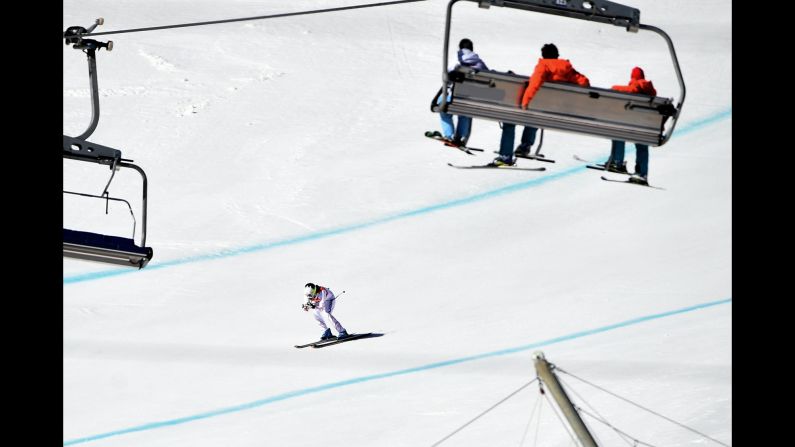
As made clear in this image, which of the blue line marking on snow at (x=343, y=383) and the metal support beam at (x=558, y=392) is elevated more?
the metal support beam at (x=558, y=392)

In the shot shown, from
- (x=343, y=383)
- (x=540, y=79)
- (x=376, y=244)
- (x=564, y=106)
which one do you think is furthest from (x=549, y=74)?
(x=376, y=244)

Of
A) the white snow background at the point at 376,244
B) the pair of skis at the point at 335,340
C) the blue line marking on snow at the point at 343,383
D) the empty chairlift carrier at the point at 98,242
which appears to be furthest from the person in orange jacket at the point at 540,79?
the pair of skis at the point at 335,340

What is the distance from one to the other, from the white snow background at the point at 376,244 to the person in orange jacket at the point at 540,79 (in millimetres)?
2734

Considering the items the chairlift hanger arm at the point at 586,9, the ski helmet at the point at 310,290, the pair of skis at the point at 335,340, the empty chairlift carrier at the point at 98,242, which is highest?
the chairlift hanger arm at the point at 586,9

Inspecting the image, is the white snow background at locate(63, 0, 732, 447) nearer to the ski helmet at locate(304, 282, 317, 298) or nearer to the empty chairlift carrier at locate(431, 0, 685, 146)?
the ski helmet at locate(304, 282, 317, 298)

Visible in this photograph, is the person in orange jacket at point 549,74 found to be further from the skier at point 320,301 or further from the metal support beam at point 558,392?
the skier at point 320,301

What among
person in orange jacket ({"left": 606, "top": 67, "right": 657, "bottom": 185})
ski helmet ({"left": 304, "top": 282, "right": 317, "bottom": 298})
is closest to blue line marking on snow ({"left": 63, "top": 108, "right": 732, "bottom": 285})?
ski helmet ({"left": 304, "top": 282, "right": 317, "bottom": 298})

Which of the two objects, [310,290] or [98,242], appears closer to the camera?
[98,242]

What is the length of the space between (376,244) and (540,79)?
10.6 m

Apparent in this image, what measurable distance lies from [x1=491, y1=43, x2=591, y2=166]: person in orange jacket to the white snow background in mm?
2734

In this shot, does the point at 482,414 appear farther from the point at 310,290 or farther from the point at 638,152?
the point at 638,152

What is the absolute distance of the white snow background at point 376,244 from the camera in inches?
626

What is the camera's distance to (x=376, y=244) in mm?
21031
